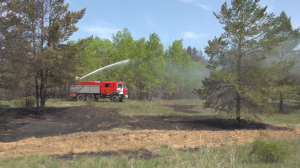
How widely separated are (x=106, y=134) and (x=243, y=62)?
8.96 m

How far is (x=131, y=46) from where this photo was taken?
142 ft

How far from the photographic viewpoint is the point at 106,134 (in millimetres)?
13031

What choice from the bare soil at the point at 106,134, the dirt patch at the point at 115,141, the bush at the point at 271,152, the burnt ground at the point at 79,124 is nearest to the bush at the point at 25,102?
the burnt ground at the point at 79,124

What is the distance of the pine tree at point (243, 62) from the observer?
14516mm

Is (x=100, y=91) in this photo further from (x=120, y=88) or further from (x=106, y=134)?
(x=106, y=134)

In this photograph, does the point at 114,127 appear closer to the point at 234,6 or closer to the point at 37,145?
the point at 37,145

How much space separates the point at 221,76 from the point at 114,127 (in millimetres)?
6721

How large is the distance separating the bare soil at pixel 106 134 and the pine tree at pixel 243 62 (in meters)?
1.70

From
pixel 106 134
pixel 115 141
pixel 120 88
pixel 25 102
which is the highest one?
pixel 120 88

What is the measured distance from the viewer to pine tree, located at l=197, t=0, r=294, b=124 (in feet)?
47.6

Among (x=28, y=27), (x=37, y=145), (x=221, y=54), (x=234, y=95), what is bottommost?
(x=37, y=145)

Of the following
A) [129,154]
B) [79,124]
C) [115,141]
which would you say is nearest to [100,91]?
[79,124]

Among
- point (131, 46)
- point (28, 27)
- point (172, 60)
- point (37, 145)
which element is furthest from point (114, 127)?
point (172, 60)

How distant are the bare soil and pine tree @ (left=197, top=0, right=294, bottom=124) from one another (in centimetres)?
170
